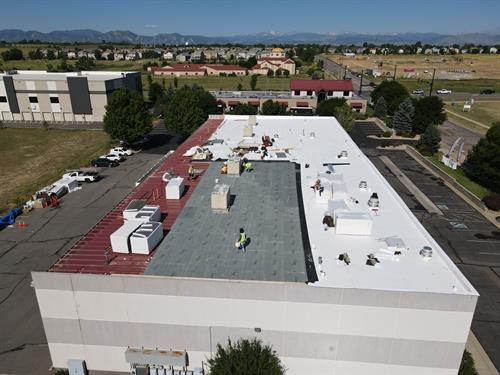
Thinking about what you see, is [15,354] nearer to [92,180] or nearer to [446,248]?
[92,180]

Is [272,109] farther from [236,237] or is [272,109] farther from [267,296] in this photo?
[267,296]

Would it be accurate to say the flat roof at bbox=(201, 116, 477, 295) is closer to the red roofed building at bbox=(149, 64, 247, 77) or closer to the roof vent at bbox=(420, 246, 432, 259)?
the roof vent at bbox=(420, 246, 432, 259)

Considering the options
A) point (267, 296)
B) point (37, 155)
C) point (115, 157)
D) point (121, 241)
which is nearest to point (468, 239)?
point (267, 296)

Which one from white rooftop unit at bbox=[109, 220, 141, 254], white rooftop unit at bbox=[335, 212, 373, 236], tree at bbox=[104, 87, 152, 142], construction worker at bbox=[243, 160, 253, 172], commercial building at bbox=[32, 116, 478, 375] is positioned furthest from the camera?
tree at bbox=[104, 87, 152, 142]

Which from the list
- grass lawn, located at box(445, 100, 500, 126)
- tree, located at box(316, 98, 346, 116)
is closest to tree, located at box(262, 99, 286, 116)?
tree, located at box(316, 98, 346, 116)

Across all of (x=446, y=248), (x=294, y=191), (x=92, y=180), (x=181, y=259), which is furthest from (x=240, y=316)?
(x=92, y=180)

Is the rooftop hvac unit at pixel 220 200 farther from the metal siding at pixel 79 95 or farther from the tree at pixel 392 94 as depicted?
the tree at pixel 392 94
